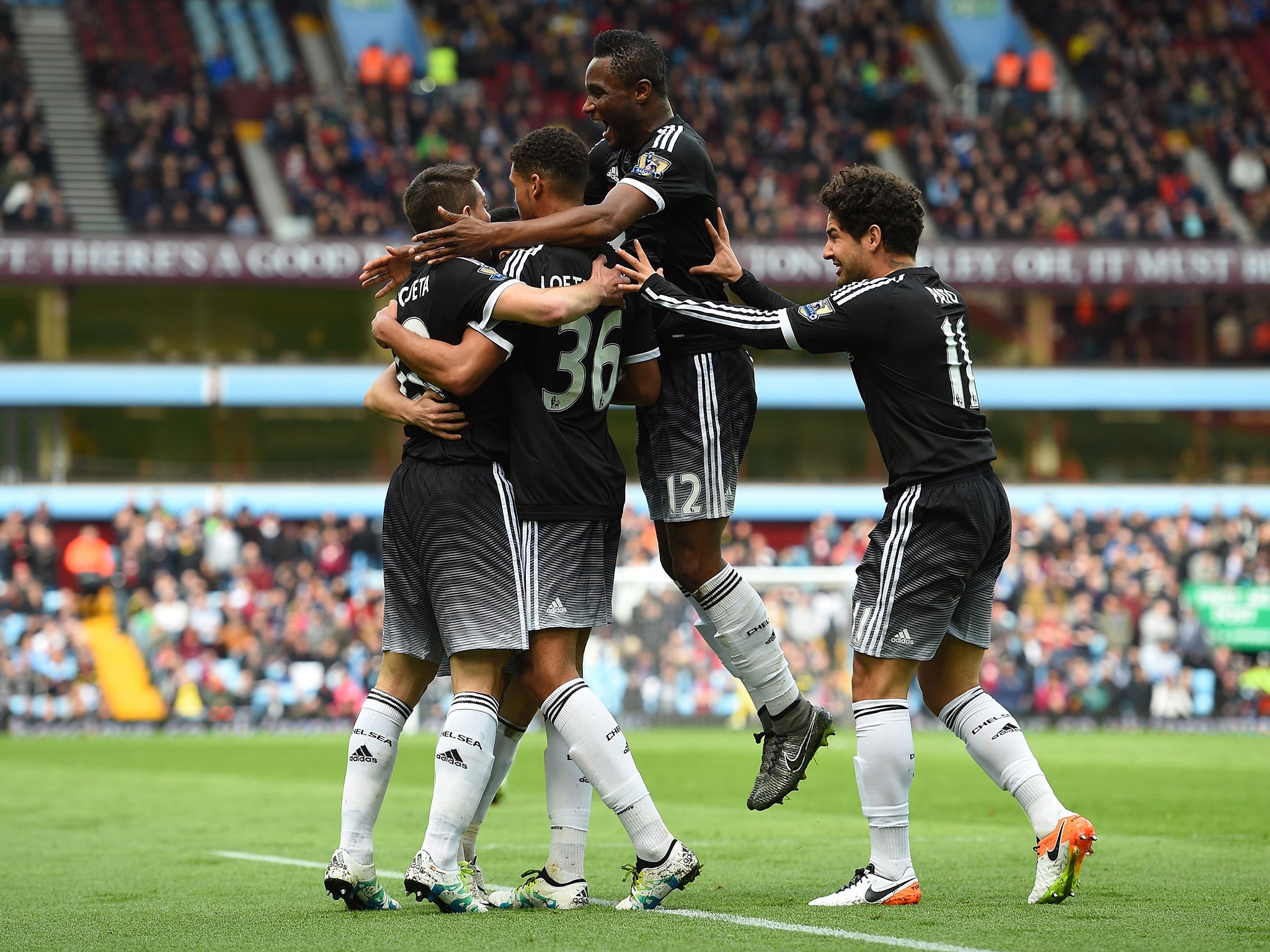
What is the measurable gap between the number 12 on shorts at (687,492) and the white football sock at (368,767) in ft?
4.31

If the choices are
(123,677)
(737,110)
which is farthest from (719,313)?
(737,110)

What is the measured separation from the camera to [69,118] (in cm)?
2966

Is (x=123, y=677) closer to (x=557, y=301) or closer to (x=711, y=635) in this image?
(x=711, y=635)

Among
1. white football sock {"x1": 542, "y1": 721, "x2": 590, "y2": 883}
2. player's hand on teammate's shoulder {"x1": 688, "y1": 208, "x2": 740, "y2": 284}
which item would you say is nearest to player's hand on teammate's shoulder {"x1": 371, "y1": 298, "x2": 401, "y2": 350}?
player's hand on teammate's shoulder {"x1": 688, "y1": 208, "x2": 740, "y2": 284}

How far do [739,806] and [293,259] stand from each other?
17839 mm

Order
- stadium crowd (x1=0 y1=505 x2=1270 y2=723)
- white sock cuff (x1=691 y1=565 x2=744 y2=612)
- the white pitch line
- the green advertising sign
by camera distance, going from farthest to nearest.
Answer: the green advertising sign < stadium crowd (x1=0 y1=505 x2=1270 y2=723) < white sock cuff (x1=691 y1=565 x2=744 y2=612) < the white pitch line

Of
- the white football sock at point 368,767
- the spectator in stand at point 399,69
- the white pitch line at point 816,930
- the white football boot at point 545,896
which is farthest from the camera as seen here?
the spectator in stand at point 399,69

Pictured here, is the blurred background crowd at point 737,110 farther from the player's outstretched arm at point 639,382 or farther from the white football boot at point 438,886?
the white football boot at point 438,886

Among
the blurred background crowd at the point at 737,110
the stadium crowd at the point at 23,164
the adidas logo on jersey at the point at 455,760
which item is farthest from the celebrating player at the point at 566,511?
the stadium crowd at the point at 23,164

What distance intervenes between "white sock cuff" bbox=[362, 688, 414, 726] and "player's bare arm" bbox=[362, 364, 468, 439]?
3.22 feet

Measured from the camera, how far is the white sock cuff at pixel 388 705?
5926 mm

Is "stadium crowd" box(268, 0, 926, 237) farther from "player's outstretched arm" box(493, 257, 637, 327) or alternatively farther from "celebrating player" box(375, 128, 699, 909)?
"player's outstretched arm" box(493, 257, 637, 327)

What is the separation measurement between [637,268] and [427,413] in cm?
98

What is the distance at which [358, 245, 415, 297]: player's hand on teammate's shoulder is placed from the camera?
6160 millimetres
